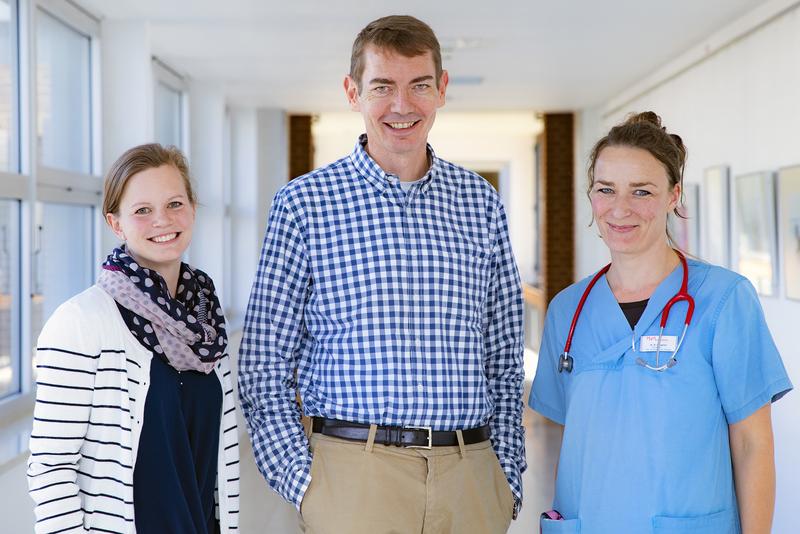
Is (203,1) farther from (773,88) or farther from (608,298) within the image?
(608,298)

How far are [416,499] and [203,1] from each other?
3.93 meters

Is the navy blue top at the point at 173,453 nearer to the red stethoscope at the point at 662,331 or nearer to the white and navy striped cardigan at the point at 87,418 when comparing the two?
the white and navy striped cardigan at the point at 87,418

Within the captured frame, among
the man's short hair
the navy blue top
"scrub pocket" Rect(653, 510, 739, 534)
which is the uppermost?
the man's short hair

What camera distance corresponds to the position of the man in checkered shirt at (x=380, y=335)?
1772 millimetres

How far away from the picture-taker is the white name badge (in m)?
1.75

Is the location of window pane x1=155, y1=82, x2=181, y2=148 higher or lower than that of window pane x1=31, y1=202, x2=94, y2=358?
higher

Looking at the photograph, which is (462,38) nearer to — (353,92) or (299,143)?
(353,92)

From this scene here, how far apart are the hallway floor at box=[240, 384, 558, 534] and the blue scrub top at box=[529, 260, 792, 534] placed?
8.77 feet

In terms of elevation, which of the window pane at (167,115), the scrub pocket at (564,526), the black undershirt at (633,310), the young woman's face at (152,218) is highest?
the window pane at (167,115)

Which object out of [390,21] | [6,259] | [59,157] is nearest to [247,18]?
[59,157]

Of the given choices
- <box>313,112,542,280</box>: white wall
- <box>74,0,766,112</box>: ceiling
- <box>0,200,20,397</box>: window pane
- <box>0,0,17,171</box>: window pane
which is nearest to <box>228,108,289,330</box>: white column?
<box>74,0,766,112</box>: ceiling

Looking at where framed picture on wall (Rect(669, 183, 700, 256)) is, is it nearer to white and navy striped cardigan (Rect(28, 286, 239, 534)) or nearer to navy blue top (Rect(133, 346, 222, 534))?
navy blue top (Rect(133, 346, 222, 534))

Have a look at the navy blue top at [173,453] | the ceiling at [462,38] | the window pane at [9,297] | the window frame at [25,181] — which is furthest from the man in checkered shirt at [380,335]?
the ceiling at [462,38]

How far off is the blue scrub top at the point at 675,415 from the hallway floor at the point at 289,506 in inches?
105
